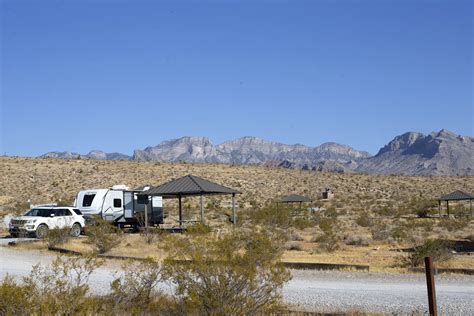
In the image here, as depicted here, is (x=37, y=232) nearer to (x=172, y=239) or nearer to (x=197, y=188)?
(x=197, y=188)

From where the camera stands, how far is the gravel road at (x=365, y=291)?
12102mm

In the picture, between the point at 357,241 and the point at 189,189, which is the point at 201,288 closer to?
the point at 357,241

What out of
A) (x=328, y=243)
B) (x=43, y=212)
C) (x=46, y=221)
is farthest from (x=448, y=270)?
(x=43, y=212)

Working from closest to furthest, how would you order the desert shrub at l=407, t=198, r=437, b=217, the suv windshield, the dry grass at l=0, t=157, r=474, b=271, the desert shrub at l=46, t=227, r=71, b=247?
1. the desert shrub at l=46, t=227, r=71, b=247
2. the suv windshield
3. the dry grass at l=0, t=157, r=474, b=271
4. the desert shrub at l=407, t=198, r=437, b=217

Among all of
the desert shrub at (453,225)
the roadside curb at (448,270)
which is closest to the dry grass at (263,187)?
the desert shrub at (453,225)

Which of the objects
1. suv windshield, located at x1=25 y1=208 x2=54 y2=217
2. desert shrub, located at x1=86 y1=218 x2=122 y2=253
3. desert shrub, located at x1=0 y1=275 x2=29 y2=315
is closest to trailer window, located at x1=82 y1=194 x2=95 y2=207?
suv windshield, located at x1=25 y1=208 x2=54 y2=217

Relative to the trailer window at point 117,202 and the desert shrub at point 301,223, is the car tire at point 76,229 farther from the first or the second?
the desert shrub at point 301,223

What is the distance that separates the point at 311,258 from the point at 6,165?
59.1 meters

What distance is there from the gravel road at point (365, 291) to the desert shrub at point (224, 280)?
2.33 meters

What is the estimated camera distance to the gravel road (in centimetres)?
1210

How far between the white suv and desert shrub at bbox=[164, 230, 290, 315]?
20.9m

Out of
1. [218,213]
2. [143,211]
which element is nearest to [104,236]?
[143,211]

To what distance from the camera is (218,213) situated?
49.4 meters

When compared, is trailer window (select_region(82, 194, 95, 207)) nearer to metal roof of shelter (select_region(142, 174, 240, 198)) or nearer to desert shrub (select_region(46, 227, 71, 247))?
metal roof of shelter (select_region(142, 174, 240, 198))
